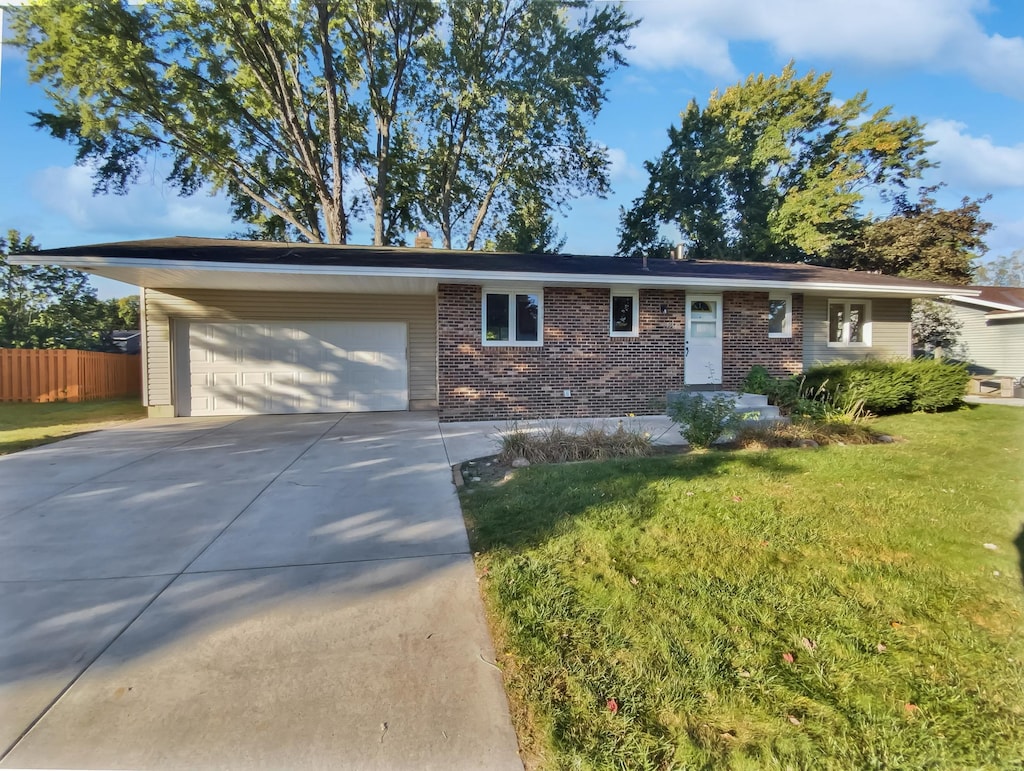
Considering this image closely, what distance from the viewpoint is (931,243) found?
56.5 feet

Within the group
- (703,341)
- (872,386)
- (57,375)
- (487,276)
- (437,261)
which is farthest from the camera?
(57,375)

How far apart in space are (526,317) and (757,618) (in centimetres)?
771

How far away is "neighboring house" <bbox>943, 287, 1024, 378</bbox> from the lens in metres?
15.4

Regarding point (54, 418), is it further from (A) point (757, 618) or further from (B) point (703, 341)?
(B) point (703, 341)

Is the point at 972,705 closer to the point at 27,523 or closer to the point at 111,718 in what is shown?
the point at 111,718

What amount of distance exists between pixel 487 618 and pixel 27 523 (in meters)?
4.16

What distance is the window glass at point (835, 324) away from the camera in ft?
40.2

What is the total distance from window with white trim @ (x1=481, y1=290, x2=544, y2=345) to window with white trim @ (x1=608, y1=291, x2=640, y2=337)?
1582mm

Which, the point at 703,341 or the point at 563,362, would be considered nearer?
the point at 563,362

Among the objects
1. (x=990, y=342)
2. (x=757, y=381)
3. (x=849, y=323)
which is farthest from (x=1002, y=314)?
(x=757, y=381)

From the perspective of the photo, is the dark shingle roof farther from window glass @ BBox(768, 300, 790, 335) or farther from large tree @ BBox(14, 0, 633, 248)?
large tree @ BBox(14, 0, 633, 248)

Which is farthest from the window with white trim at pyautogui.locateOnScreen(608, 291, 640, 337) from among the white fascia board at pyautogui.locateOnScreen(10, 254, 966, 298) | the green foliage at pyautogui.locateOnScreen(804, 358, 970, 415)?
the green foliage at pyautogui.locateOnScreen(804, 358, 970, 415)

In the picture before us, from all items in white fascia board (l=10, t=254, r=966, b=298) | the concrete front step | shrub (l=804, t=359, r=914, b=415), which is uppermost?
white fascia board (l=10, t=254, r=966, b=298)

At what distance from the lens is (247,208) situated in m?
21.1
